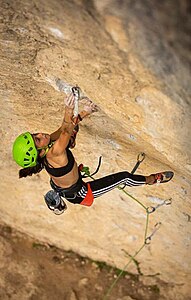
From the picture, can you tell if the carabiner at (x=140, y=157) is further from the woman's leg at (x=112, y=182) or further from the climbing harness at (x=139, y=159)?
the woman's leg at (x=112, y=182)

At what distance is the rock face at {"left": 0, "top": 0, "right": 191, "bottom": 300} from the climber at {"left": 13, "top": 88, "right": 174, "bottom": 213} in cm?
13

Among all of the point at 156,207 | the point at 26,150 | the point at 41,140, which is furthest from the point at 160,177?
the point at 26,150

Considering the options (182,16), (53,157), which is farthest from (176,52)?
(53,157)

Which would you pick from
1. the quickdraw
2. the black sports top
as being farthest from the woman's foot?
the black sports top

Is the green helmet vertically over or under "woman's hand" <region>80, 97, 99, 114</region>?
under

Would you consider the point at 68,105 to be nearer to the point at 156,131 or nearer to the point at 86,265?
the point at 156,131

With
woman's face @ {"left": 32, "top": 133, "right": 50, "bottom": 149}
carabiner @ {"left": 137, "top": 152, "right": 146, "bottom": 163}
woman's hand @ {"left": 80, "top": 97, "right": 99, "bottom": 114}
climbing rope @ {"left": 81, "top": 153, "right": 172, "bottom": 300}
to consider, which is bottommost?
climbing rope @ {"left": 81, "top": 153, "right": 172, "bottom": 300}

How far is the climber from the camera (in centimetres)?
418

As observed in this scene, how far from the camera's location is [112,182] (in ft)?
16.7

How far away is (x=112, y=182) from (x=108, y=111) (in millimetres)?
1178

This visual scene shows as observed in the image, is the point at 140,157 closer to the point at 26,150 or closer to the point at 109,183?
the point at 109,183

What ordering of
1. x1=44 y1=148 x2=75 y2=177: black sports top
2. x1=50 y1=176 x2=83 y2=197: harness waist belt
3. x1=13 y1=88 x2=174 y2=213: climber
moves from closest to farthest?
1. x1=13 y1=88 x2=174 y2=213: climber
2. x1=44 y1=148 x2=75 y2=177: black sports top
3. x1=50 y1=176 x2=83 y2=197: harness waist belt

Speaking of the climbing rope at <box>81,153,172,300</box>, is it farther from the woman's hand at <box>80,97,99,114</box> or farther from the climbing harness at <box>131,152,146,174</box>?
the woman's hand at <box>80,97,99,114</box>

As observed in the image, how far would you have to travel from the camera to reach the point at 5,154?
5.78 metres
